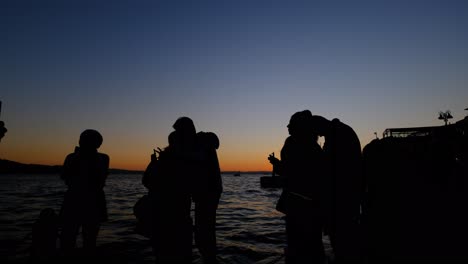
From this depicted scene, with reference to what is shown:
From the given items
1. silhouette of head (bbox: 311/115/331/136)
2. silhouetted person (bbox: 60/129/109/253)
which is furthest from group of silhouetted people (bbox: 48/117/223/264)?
silhouette of head (bbox: 311/115/331/136)

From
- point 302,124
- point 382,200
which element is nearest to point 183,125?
point 302,124

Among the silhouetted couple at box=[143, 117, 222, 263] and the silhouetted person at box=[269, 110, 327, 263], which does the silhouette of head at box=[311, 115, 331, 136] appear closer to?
the silhouetted person at box=[269, 110, 327, 263]

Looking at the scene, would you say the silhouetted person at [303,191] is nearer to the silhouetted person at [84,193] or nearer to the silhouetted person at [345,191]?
the silhouetted person at [345,191]

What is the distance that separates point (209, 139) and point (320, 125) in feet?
5.95

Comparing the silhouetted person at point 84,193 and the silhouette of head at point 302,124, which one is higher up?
the silhouette of head at point 302,124

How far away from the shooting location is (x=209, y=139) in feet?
15.1

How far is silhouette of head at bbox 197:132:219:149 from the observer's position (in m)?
4.49

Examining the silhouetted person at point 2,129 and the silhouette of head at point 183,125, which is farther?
the silhouette of head at point 183,125

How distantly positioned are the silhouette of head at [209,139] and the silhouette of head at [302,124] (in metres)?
1.40

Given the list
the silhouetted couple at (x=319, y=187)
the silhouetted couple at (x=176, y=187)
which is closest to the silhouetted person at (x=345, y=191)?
the silhouetted couple at (x=319, y=187)

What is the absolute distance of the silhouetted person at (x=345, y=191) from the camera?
125 inches

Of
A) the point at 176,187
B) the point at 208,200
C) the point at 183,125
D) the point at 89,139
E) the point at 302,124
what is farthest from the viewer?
the point at 89,139

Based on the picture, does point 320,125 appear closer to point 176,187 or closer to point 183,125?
point 183,125

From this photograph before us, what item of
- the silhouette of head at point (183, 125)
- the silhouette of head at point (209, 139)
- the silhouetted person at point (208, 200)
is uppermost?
the silhouette of head at point (183, 125)
